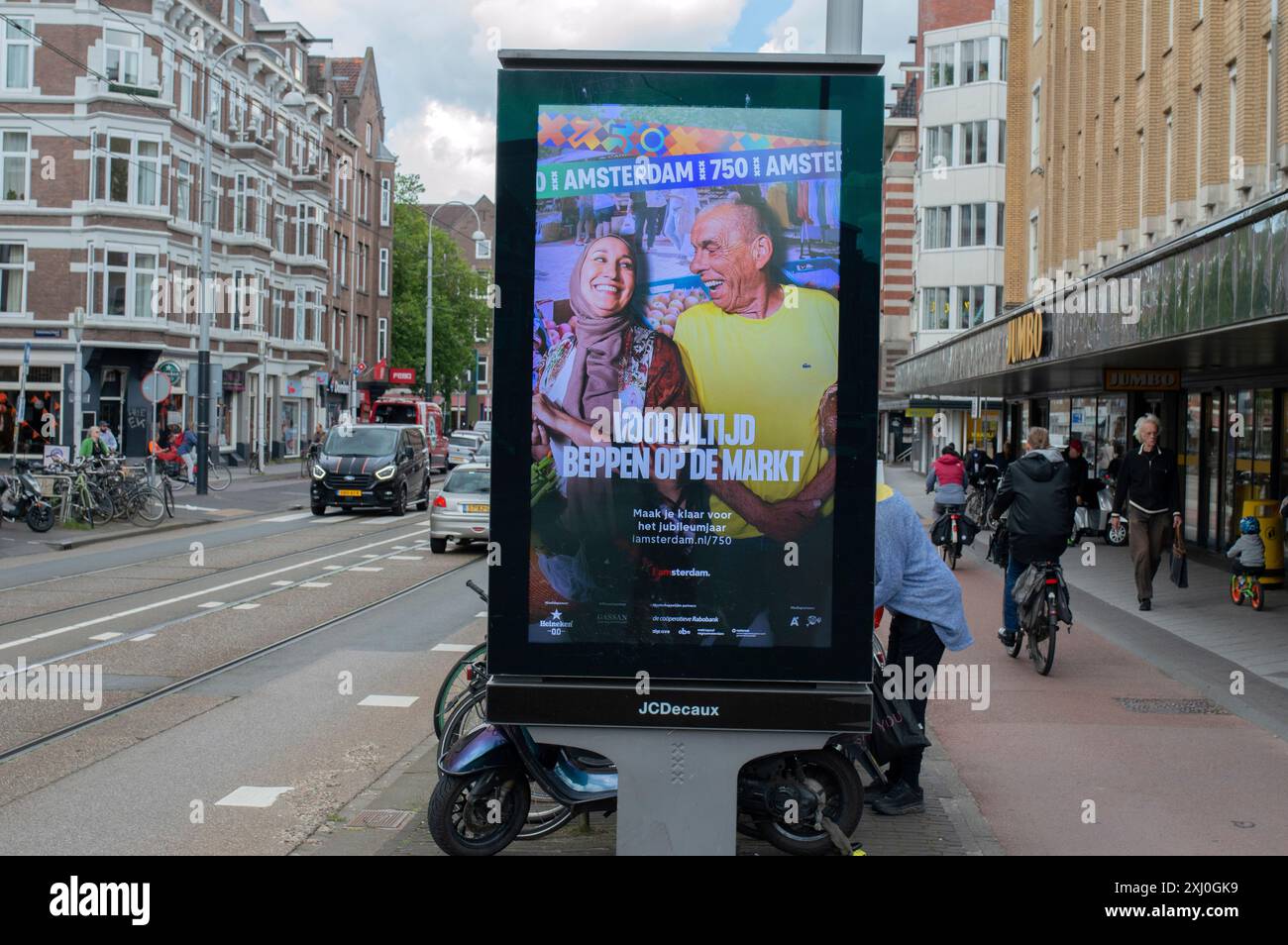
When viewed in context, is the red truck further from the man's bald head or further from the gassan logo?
the man's bald head

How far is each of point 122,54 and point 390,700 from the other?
127 ft

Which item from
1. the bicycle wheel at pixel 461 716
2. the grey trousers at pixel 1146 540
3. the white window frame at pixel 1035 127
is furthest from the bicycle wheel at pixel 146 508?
the white window frame at pixel 1035 127

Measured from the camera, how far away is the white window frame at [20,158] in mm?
42719

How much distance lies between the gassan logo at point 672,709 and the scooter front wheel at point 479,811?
1.03m

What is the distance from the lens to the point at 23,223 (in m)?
42.7

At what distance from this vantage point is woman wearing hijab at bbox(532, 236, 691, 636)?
4.71 meters

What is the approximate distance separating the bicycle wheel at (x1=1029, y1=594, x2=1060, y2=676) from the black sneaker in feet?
14.2

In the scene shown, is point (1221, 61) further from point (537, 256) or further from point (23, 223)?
point (23, 223)

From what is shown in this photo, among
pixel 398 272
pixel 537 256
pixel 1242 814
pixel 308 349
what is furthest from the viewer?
pixel 398 272

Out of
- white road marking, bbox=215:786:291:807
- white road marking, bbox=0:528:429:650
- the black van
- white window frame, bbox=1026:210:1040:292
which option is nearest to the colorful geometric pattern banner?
white road marking, bbox=215:786:291:807
